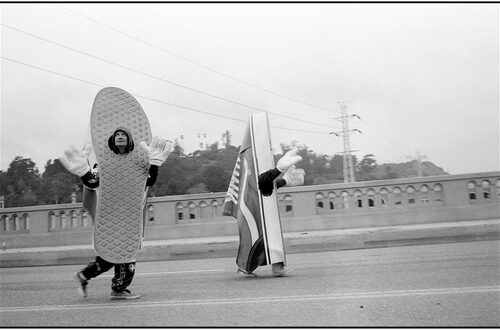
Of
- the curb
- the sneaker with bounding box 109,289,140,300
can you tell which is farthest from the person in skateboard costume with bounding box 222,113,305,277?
the curb

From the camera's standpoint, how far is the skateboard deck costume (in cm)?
630

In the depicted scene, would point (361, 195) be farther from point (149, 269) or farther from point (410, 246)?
point (149, 269)

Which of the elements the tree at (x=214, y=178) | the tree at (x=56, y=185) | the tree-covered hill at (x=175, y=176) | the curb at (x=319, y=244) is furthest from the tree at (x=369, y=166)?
the curb at (x=319, y=244)

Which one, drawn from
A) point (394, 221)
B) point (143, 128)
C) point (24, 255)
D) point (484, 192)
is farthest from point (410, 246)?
point (24, 255)

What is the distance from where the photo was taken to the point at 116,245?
5383mm

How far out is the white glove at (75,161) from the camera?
206 inches

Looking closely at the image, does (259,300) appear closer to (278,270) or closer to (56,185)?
(278,270)

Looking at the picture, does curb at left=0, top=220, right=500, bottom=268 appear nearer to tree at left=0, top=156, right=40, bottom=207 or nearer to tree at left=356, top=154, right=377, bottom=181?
tree at left=0, top=156, right=40, bottom=207

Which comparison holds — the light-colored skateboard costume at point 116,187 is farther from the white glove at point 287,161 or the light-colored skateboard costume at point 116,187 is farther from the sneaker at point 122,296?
the white glove at point 287,161

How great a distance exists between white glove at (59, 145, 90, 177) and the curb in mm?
5618

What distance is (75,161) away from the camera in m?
5.25

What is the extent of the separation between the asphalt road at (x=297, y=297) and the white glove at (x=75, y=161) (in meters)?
1.35

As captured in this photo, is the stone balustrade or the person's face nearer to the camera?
the person's face

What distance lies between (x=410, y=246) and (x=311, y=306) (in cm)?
569
